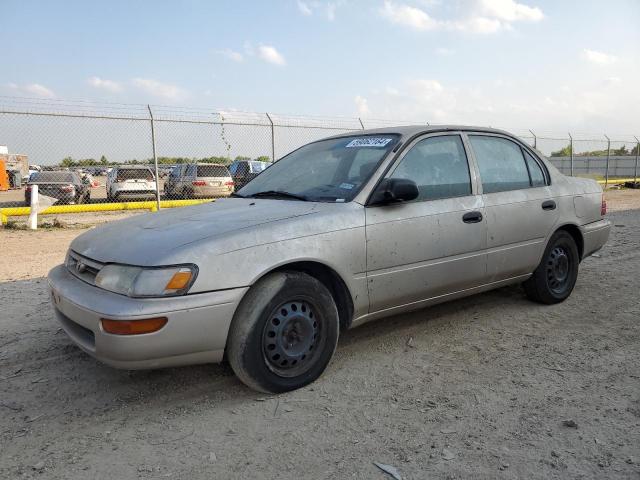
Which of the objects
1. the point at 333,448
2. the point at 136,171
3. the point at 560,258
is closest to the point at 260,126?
the point at 136,171

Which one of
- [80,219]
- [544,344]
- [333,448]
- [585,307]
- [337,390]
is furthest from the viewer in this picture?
[80,219]

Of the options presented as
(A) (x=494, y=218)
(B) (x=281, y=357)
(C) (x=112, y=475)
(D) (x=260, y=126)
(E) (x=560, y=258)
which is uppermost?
(D) (x=260, y=126)

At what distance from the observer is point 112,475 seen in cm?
227

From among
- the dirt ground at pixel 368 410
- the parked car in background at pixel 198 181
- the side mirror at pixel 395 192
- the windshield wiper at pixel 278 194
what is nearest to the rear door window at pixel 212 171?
the parked car in background at pixel 198 181

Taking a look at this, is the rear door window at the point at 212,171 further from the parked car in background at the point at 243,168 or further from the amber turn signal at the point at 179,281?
the amber turn signal at the point at 179,281

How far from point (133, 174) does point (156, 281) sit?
13280 mm

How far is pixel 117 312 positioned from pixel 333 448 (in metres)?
1.25

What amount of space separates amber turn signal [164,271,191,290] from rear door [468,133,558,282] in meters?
2.37

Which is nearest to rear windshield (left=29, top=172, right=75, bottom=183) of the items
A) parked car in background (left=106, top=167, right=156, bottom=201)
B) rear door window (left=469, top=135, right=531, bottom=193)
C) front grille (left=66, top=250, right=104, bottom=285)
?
parked car in background (left=106, top=167, right=156, bottom=201)

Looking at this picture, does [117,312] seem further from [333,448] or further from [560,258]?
[560,258]

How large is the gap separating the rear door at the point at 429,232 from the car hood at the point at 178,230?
0.54 m

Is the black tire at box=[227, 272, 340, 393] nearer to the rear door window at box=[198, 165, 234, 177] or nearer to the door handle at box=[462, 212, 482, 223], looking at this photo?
the door handle at box=[462, 212, 482, 223]

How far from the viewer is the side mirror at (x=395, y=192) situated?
3287 millimetres

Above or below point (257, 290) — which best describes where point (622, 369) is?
below
